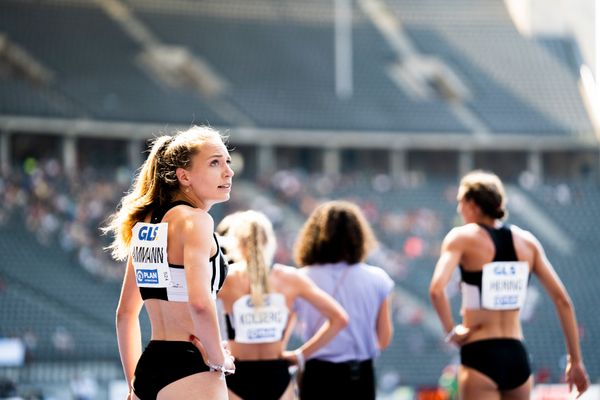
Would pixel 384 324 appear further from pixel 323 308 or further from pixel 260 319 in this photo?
pixel 260 319

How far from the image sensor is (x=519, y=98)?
41.7m

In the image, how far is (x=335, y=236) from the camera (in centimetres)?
676

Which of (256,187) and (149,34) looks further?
(149,34)

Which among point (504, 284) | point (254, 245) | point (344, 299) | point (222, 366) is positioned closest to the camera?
point (222, 366)

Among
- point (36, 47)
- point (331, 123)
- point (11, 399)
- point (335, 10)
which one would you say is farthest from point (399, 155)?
point (11, 399)

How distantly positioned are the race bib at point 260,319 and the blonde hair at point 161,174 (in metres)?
1.83

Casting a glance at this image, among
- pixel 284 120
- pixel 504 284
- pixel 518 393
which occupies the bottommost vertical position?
pixel 518 393

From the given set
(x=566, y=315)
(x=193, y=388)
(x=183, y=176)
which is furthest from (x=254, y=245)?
(x=193, y=388)

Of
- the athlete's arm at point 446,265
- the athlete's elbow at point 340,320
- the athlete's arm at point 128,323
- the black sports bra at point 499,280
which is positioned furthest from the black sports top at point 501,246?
the athlete's arm at point 128,323

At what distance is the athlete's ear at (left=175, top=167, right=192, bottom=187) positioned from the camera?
428 centimetres

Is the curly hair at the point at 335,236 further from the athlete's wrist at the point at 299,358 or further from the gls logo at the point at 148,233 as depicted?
the gls logo at the point at 148,233

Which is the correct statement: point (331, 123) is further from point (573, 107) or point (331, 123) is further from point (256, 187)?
point (573, 107)

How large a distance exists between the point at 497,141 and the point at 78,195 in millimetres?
16722

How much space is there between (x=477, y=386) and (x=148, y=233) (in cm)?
268
